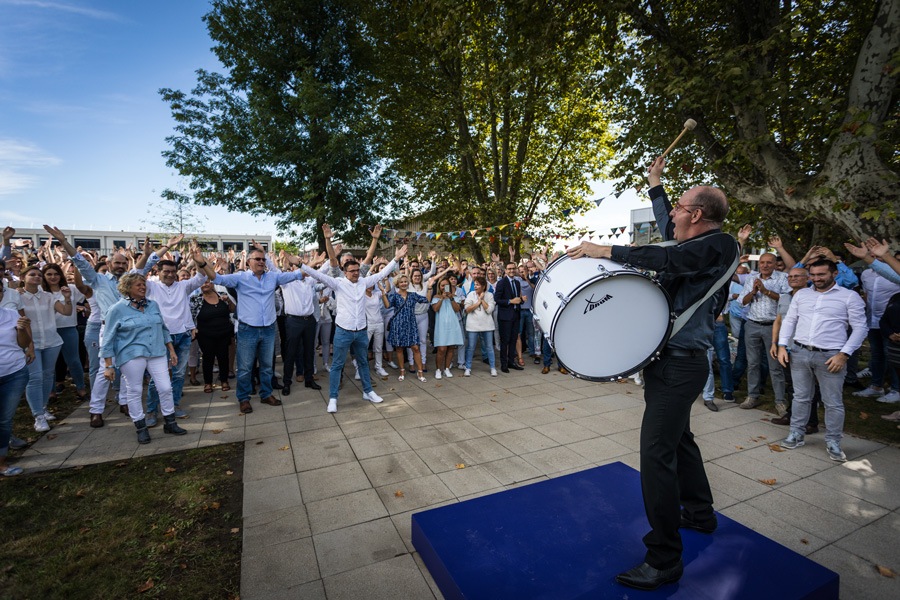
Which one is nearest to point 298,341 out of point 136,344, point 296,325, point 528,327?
point 296,325

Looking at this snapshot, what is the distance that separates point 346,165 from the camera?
16.3 meters

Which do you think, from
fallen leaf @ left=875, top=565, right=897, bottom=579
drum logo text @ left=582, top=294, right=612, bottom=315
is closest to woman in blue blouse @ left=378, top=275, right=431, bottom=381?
drum logo text @ left=582, top=294, right=612, bottom=315

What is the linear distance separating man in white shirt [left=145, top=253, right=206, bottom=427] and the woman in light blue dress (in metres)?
4.30

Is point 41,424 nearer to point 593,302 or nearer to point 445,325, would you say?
point 445,325

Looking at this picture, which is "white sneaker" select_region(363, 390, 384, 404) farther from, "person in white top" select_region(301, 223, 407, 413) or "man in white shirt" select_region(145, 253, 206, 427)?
"man in white shirt" select_region(145, 253, 206, 427)

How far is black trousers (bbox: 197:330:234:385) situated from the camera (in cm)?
744

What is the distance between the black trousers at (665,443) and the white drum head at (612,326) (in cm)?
19

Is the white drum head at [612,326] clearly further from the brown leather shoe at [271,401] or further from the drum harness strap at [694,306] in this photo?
the brown leather shoe at [271,401]

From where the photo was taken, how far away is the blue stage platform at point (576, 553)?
2.49 m

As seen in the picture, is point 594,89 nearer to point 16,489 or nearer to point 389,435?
point 389,435

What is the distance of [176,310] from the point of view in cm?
648

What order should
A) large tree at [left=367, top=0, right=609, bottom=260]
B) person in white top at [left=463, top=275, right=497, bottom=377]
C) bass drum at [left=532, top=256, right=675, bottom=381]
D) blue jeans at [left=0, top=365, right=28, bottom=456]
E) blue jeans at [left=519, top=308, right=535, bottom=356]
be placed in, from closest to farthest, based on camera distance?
bass drum at [left=532, top=256, right=675, bottom=381], blue jeans at [left=0, top=365, right=28, bottom=456], person in white top at [left=463, top=275, right=497, bottom=377], blue jeans at [left=519, top=308, right=535, bottom=356], large tree at [left=367, top=0, right=609, bottom=260]

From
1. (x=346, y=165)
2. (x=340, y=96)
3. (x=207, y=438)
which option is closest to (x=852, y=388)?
(x=207, y=438)

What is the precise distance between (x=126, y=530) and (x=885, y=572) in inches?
234
